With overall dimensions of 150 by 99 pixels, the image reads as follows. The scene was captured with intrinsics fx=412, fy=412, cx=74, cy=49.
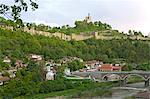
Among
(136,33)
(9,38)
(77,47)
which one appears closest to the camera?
(9,38)

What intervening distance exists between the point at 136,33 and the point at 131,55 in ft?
48.5

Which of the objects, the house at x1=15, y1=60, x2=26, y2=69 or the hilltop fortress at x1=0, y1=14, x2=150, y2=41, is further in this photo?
the hilltop fortress at x1=0, y1=14, x2=150, y2=41

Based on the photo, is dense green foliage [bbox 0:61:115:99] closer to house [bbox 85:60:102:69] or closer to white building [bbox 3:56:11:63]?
white building [bbox 3:56:11:63]

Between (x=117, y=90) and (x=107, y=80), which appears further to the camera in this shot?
(x=107, y=80)

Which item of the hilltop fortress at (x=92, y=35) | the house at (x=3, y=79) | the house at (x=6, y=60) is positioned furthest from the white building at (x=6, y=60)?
the hilltop fortress at (x=92, y=35)

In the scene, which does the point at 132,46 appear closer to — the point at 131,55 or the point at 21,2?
the point at 131,55

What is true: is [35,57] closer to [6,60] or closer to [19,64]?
[19,64]

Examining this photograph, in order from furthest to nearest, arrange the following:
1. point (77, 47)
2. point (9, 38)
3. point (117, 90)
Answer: point (77, 47) < point (9, 38) < point (117, 90)

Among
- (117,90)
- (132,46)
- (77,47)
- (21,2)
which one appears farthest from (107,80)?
(21,2)

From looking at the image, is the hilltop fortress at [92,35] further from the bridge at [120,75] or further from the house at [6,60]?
the bridge at [120,75]

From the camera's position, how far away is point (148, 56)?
56.3m

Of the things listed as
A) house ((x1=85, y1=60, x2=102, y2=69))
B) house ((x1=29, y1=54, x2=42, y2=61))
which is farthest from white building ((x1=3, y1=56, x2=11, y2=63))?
house ((x1=85, y1=60, x2=102, y2=69))

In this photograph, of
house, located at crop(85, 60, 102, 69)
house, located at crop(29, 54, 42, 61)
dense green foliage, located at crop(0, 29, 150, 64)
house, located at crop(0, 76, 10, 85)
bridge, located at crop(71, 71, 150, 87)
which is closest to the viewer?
house, located at crop(0, 76, 10, 85)

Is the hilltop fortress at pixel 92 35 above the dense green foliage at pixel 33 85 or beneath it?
above
